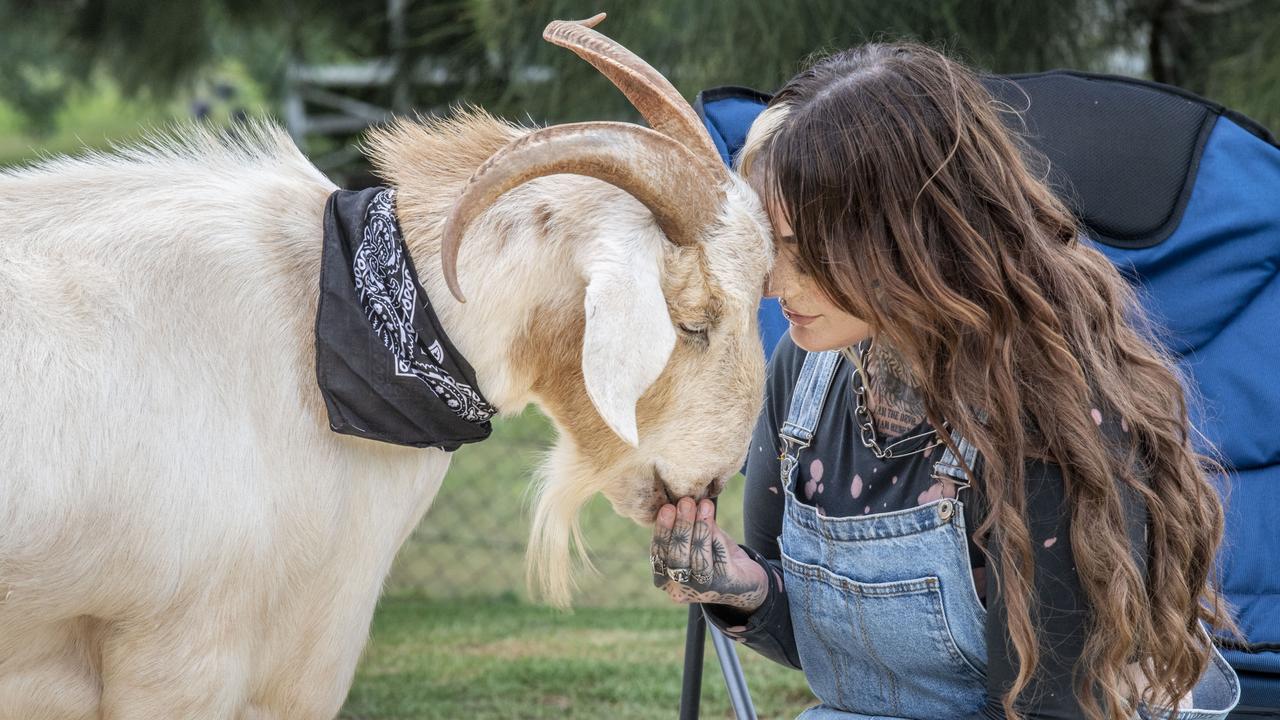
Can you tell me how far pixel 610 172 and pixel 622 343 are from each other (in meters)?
0.27

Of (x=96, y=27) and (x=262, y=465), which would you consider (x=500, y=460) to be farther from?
(x=262, y=465)

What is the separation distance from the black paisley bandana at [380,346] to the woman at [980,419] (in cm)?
44

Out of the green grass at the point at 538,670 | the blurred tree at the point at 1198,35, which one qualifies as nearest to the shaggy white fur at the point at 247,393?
the green grass at the point at 538,670

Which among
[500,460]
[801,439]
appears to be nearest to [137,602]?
[801,439]

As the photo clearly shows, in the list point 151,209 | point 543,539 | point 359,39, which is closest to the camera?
point 151,209

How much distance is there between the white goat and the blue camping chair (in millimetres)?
824

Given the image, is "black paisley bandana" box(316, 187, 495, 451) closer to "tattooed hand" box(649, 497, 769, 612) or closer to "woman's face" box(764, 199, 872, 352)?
"tattooed hand" box(649, 497, 769, 612)

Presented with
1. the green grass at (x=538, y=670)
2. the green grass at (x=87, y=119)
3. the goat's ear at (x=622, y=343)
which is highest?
the green grass at (x=87, y=119)

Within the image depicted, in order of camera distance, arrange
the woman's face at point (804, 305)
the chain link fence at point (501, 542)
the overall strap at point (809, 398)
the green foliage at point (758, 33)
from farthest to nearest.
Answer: the chain link fence at point (501, 542) < the green foliage at point (758, 33) < the overall strap at point (809, 398) < the woman's face at point (804, 305)

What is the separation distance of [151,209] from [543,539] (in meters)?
0.91

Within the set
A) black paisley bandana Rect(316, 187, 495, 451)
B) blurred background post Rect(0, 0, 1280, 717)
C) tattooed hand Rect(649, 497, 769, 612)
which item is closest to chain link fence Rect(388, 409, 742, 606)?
blurred background post Rect(0, 0, 1280, 717)

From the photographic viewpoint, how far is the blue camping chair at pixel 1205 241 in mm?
2537

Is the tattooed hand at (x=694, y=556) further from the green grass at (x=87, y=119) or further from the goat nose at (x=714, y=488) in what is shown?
the green grass at (x=87, y=119)

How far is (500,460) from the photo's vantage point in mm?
7023
